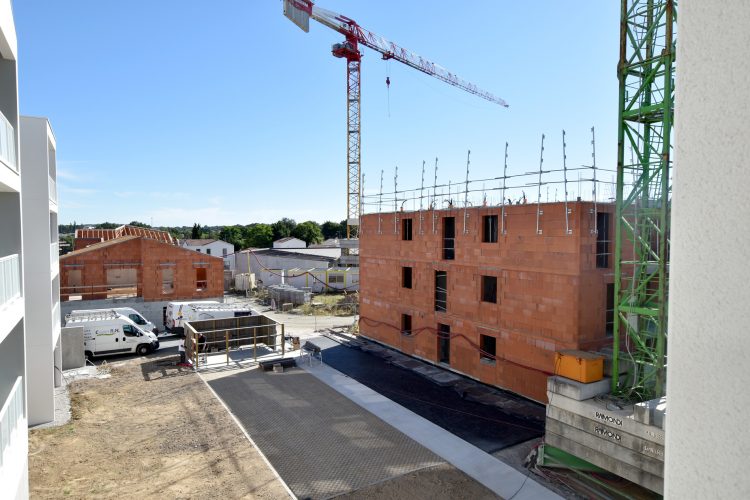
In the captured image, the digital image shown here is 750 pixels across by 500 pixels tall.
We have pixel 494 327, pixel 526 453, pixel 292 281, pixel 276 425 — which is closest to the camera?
pixel 526 453

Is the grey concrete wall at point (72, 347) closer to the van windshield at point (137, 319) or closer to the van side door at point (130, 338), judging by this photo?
the van side door at point (130, 338)

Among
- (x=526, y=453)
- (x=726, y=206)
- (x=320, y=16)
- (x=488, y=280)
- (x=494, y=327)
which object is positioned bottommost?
(x=526, y=453)

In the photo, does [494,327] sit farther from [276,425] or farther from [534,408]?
[276,425]

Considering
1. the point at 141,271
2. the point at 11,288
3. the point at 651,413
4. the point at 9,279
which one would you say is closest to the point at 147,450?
the point at 11,288

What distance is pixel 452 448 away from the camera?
12656mm

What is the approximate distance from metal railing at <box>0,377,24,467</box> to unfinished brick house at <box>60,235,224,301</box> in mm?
19417

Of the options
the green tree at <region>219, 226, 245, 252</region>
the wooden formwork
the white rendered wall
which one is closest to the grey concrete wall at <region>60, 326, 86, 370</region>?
the wooden formwork

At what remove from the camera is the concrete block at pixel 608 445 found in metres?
9.71

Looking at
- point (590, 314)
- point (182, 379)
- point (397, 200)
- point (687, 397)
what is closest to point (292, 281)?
point (397, 200)

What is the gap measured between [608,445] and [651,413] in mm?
1277

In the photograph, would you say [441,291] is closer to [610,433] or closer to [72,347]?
[610,433]

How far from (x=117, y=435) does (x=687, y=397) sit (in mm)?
14417

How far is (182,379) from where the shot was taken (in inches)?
708

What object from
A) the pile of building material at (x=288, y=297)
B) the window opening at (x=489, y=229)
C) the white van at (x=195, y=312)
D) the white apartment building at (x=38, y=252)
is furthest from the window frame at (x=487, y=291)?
the pile of building material at (x=288, y=297)
